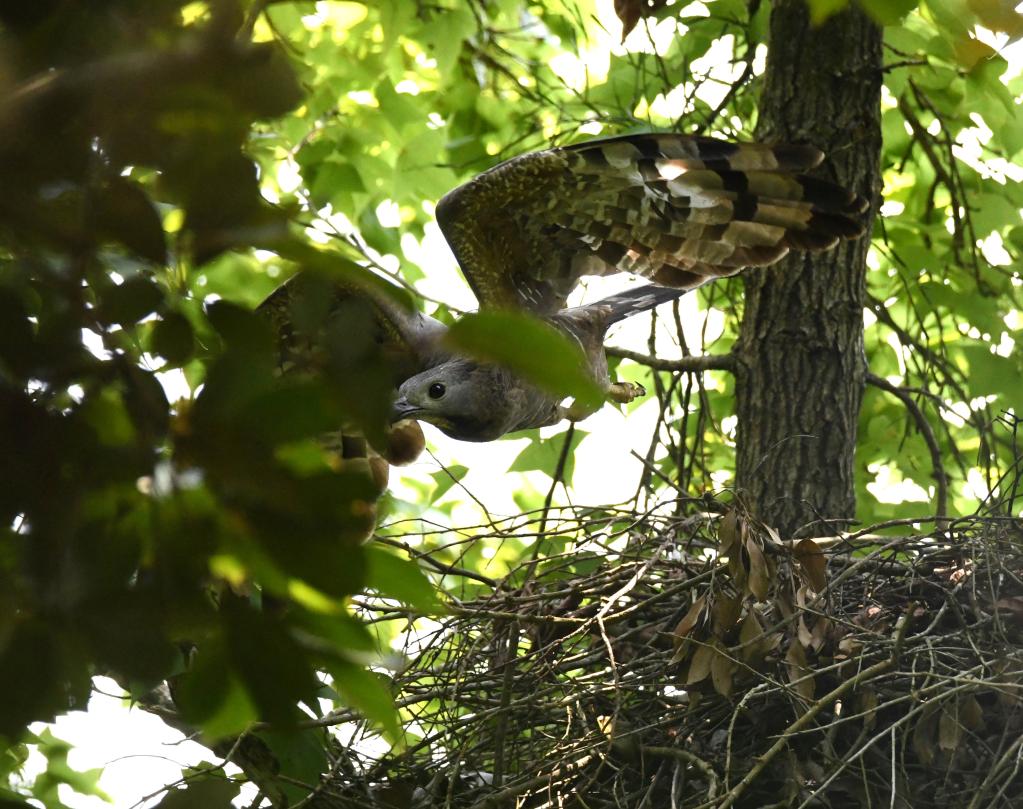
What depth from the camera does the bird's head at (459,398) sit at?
2738mm

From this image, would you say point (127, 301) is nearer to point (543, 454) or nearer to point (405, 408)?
point (405, 408)

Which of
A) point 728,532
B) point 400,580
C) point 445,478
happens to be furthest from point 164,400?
point 445,478

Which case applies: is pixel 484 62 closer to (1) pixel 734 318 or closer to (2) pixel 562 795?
(1) pixel 734 318

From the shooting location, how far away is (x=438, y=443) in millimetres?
3377

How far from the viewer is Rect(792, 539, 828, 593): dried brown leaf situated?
2.07m

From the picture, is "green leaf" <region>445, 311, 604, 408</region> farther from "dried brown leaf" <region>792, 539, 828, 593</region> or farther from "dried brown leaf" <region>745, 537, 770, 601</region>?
"dried brown leaf" <region>792, 539, 828, 593</region>

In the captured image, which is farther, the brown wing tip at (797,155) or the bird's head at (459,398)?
the bird's head at (459,398)

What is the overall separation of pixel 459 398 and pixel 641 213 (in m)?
0.62

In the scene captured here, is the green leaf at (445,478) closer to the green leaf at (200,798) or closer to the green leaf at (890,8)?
the green leaf at (200,798)

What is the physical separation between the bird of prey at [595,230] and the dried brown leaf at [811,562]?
2.09 ft

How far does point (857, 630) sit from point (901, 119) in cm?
195

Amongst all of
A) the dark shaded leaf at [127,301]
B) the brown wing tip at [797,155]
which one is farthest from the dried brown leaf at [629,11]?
the dark shaded leaf at [127,301]

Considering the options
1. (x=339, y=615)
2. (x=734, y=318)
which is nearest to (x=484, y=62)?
(x=734, y=318)

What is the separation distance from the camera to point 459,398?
108 inches
